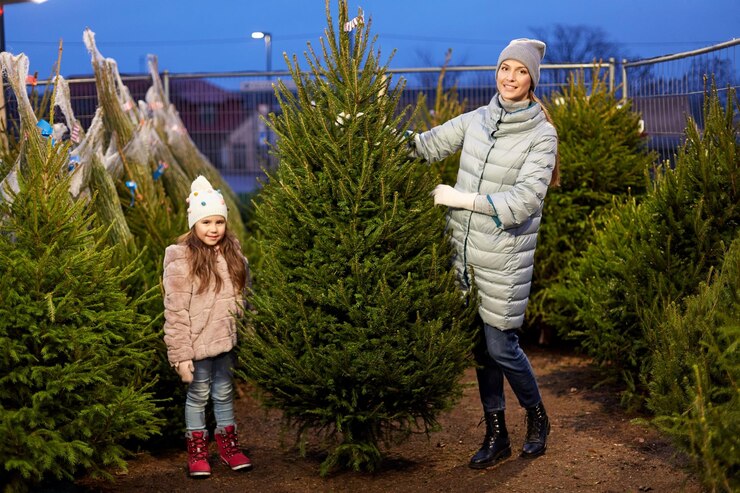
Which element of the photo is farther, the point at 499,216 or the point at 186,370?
the point at 186,370

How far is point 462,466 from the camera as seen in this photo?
4898 millimetres

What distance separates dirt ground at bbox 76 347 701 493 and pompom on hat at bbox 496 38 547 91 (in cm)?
153

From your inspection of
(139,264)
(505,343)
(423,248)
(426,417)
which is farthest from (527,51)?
(139,264)

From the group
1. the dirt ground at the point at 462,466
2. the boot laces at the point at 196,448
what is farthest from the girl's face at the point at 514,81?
the boot laces at the point at 196,448

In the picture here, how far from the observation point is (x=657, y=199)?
18.5 ft

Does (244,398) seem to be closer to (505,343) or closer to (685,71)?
(505,343)

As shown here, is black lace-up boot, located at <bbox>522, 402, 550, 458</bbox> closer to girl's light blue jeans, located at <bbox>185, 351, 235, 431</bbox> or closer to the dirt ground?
the dirt ground

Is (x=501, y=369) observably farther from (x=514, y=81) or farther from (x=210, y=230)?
(x=210, y=230)

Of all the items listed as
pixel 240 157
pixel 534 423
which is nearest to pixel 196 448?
pixel 534 423

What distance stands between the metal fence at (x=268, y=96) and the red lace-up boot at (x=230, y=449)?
414 cm

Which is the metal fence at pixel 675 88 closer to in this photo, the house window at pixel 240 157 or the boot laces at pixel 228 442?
the boot laces at pixel 228 442

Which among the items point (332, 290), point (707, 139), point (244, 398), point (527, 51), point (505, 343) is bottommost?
point (244, 398)

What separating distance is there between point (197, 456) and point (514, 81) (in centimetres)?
242

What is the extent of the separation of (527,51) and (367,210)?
1.08m
